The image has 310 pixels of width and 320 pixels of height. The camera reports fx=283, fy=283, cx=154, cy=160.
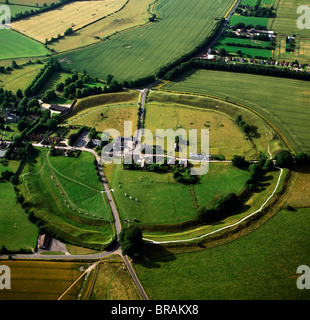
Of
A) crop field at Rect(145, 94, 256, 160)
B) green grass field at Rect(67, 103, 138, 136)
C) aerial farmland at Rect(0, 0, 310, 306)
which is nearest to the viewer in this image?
aerial farmland at Rect(0, 0, 310, 306)

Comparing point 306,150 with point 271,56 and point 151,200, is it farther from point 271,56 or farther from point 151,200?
point 271,56

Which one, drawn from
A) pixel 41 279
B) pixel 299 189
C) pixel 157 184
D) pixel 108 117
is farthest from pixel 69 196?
pixel 299 189

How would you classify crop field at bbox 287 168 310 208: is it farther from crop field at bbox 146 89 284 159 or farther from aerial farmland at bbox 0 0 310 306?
crop field at bbox 146 89 284 159

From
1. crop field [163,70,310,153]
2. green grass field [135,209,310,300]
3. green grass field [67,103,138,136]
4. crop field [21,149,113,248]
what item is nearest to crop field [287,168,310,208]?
green grass field [135,209,310,300]

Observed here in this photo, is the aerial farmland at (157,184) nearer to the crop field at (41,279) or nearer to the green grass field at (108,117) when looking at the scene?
the crop field at (41,279)

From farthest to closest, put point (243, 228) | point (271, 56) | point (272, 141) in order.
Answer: point (271, 56) → point (272, 141) → point (243, 228)

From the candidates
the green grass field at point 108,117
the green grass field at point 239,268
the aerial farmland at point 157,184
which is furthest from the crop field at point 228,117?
the green grass field at point 239,268

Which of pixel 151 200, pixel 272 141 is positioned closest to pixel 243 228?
pixel 151 200
